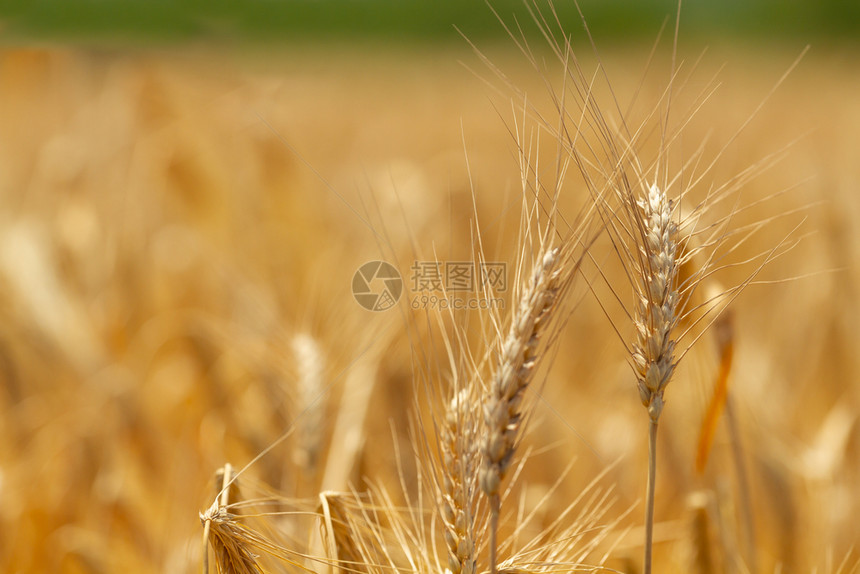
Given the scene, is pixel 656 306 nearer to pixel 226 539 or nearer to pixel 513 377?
pixel 513 377

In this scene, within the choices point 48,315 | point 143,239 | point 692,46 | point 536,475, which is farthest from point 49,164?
point 692,46

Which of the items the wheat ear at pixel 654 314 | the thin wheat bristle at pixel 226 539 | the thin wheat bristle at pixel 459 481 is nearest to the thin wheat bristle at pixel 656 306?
the wheat ear at pixel 654 314

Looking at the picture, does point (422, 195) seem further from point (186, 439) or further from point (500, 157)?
point (500, 157)

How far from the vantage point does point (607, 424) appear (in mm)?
1075

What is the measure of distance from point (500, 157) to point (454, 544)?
8.40 ft

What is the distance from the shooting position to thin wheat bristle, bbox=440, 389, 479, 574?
41cm

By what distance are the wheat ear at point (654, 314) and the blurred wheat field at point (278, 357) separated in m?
0.05

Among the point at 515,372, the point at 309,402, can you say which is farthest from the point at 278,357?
the point at 515,372

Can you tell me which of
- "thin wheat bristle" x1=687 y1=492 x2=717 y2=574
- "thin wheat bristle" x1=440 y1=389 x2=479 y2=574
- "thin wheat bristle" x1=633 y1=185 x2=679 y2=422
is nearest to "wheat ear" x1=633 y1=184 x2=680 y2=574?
"thin wheat bristle" x1=633 y1=185 x2=679 y2=422

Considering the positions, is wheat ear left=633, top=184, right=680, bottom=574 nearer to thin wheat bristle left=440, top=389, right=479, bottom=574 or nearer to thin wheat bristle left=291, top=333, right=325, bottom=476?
thin wheat bristle left=440, top=389, right=479, bottom=574

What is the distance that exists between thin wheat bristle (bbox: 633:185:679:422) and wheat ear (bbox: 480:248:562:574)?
0.06 metres

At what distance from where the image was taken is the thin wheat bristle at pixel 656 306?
0.39 metres

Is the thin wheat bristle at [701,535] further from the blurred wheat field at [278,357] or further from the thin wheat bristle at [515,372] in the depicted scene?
the thin wheat bristle at [515,372]

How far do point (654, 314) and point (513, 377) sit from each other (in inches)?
4.3
